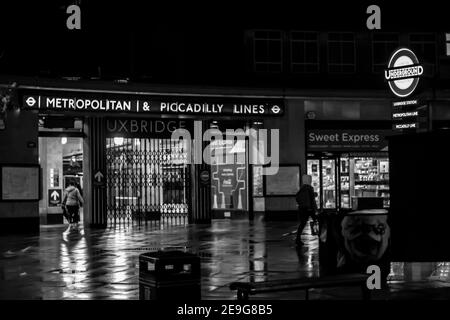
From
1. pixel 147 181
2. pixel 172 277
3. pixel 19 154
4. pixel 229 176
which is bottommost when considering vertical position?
pixel 172 277

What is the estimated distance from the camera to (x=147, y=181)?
1001 inches

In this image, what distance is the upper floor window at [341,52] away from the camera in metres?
26.4

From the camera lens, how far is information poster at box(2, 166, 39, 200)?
Result: 2211 cm

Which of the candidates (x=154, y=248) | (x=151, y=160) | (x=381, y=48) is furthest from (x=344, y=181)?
(x=154, y=248)

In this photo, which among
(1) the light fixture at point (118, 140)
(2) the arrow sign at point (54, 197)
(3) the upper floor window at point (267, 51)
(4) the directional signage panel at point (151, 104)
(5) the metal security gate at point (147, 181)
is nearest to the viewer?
(4) the directional signage panel at point (151, 104)

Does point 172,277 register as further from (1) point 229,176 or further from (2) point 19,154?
(1) point 229,176

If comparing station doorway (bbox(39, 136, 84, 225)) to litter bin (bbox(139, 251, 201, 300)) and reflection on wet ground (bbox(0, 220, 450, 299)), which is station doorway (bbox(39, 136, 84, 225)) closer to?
reflection on wet ground (bbox(0, 220, 450, 299))

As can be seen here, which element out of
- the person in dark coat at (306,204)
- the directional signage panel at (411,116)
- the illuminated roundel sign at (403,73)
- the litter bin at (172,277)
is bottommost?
the litter bin at (172,277)

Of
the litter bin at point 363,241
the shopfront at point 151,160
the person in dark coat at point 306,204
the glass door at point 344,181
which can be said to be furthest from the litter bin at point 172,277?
the glass door at point 344,181

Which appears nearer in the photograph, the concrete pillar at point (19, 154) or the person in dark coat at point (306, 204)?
the person in dark coat at point (306, 204)

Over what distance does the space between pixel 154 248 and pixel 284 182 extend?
8931 mm

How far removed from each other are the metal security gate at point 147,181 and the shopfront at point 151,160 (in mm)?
35

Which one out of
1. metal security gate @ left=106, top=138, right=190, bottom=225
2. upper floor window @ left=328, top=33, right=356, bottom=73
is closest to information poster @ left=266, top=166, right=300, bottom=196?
metal security gate @ left=106, top=138, right=190, bottom=225

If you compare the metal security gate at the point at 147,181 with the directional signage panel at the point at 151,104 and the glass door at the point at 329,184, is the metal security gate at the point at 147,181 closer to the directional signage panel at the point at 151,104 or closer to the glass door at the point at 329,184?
the directional signage panel at the point at 151,104
